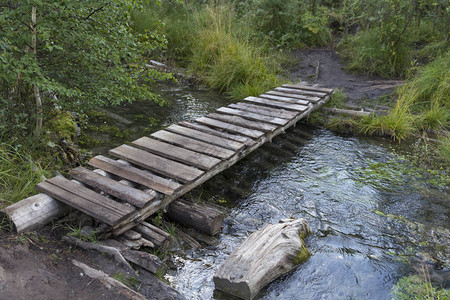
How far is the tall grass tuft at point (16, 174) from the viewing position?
310 cm

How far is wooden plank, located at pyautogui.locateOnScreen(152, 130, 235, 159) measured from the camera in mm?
4047

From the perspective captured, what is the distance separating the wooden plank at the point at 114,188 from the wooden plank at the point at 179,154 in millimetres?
686

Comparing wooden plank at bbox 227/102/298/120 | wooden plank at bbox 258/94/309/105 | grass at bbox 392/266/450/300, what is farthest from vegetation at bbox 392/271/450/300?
wooden plank at bbox 258/94/309/105

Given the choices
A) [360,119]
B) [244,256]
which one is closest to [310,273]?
[244,256]

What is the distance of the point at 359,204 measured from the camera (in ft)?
13.3

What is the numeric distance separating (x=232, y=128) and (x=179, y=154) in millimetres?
1123

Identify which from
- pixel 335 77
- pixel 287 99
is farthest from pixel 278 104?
pixel 335 77

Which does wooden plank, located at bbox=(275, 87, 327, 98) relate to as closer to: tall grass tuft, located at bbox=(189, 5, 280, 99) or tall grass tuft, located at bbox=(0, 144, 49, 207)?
tall grass tuft, located at bbox=(189, 5, 280, 99)

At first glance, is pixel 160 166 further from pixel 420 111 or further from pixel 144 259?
pixel 420 111

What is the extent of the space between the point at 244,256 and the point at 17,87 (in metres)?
2.67

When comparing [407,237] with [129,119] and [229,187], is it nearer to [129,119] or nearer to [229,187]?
[229,187]

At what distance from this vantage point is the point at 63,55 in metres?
3.64

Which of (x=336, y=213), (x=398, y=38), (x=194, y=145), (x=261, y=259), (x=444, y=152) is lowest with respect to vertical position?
(x=336, y=213)

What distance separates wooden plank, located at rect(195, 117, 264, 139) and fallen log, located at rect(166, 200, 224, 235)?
1496mm
